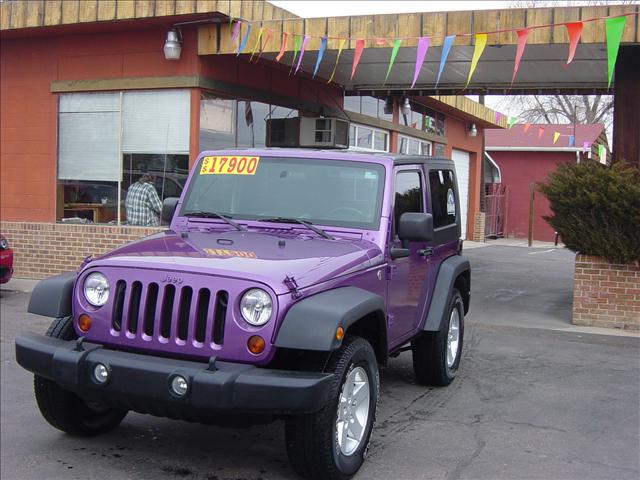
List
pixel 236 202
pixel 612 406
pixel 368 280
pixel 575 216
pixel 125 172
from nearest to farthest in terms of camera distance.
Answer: pixel 368 280
pixel 236 202
pixel 612 406
pixel 575 216
pixel 125 172

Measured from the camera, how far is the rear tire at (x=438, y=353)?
5879mm

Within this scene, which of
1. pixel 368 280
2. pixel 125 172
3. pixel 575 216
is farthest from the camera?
pixel 125 172

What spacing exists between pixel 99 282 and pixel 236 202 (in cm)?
140

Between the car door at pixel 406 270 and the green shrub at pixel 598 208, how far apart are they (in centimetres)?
380

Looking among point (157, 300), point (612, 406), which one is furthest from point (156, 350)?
point (612, 406)

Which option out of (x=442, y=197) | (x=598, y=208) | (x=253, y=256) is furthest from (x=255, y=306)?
(x=598, y=208)

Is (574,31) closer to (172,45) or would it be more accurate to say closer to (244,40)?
(244,40)

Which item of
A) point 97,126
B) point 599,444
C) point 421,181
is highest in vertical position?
point 97,126

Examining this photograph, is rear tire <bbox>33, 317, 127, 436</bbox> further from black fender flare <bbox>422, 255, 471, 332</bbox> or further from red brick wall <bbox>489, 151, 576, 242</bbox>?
red brick wall <bbox>489, 151, 576, 242</bbox>

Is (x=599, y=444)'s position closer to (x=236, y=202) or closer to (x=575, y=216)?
(x=236, y=202)

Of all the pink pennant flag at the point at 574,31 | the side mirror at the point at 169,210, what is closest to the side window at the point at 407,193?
the side mirror at the point at 169,210

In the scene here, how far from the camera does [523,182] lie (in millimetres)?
28125

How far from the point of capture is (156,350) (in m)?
3.79

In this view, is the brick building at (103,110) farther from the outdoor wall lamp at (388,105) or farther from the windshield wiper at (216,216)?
the windshield wiper at (216,216)
